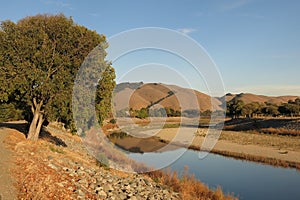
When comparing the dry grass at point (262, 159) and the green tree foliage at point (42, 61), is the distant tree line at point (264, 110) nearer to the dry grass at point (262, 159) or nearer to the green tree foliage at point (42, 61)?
the dry grass at point (262, 159)

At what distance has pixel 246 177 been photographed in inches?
1063

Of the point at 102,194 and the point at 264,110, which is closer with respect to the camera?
the point at 102,194

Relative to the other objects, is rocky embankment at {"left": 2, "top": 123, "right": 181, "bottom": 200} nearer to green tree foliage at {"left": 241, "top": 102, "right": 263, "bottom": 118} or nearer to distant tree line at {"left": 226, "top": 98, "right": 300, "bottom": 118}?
distant tree line at {"left": 226, "top": 98, "right": 300, "bottom": 118}

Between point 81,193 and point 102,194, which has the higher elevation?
point 81,193

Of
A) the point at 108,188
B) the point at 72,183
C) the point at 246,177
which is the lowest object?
the point at 246,177

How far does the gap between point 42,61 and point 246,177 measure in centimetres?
2274

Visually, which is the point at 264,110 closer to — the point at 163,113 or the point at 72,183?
the point at 163,113

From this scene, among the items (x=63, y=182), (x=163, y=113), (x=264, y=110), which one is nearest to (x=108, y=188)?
(x=63, y=182)

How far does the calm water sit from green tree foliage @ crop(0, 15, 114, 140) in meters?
13.6

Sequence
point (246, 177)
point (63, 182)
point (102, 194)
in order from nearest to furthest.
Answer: point (63, 182) → point (102, 194) → point (246, 177)

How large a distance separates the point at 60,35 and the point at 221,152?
102 feet

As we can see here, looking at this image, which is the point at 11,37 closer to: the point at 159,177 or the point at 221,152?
the point at 159,177

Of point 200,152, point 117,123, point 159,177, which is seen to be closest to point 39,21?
point 159,177

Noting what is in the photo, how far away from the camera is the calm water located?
22.0 m
